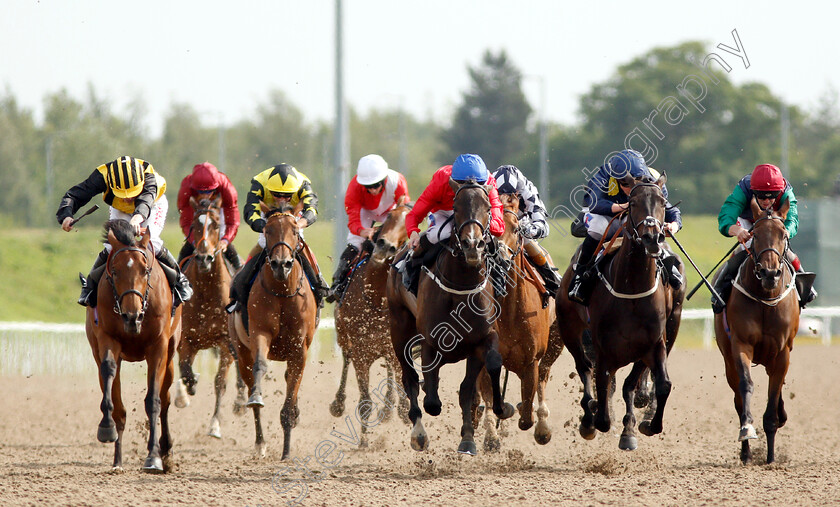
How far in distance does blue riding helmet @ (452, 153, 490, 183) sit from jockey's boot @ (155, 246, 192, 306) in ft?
8.26

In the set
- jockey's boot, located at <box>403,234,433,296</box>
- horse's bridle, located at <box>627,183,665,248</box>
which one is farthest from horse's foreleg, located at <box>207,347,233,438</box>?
horse's bridle, located at <box>627,183,665,248</box>

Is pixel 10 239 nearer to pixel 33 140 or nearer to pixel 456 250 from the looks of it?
pixel 33 140

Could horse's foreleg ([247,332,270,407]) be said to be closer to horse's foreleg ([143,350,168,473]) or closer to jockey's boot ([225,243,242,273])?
horse's foreleg ([143,350,168,473])

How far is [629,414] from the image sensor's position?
26.1 feet

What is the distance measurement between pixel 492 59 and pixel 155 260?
155 feet

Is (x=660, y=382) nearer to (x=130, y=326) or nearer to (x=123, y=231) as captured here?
(x=130, y=326)

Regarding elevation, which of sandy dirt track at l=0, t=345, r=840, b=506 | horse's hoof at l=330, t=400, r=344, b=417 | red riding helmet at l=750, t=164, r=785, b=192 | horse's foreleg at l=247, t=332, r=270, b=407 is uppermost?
red riding helmet at l=750, t=164, r=785, b=192

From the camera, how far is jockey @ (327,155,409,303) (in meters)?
9.62

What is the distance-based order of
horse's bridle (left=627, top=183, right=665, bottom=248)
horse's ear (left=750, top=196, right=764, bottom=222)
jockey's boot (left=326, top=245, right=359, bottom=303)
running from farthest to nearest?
jockey's boot (left=326, top=245, right=359, bottom=303), horse's ear (left=750, top=196, right=764, bottom=222), horse's bridle (left=627, top=183, right=665, bottom=248)

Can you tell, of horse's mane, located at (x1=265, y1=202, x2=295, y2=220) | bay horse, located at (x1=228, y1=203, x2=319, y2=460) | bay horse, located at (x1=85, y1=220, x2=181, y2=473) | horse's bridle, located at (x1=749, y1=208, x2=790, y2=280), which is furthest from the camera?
horse's mane, located at (x1=265, y1=202, x2=295, y2=220)

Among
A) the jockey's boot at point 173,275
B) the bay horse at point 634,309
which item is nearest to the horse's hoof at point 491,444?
the bay horse at point 634,309

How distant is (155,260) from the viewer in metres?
8.08

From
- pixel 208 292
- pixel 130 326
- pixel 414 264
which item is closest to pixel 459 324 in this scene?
pixel 414 264

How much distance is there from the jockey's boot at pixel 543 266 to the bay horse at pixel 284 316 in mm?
1952
